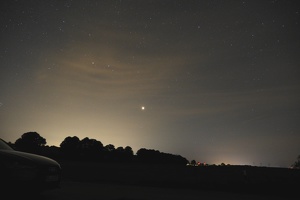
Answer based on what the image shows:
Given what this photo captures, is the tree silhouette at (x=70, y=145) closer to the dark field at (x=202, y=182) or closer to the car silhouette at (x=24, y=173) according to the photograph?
the dark field at (x=202, y=182)

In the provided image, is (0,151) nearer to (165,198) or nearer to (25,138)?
(165,198)

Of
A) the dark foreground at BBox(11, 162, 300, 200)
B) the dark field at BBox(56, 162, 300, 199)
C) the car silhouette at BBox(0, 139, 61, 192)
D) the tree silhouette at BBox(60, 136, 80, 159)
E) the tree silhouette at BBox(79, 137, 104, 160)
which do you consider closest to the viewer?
the car silhouette at BBox(0, 139, 61, 192)

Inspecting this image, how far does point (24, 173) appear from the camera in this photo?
5.32 metres

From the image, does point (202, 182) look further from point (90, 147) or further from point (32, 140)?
point (90, 147)

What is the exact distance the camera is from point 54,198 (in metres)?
6.32

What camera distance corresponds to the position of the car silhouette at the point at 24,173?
512 cm

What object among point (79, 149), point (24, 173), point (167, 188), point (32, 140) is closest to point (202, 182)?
point (167, 188)

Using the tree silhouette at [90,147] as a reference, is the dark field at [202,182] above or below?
below

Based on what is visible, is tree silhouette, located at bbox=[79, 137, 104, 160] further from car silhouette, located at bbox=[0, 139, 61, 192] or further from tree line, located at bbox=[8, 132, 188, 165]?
car silhouette, located at bbox=[0, 139, 61, 192]

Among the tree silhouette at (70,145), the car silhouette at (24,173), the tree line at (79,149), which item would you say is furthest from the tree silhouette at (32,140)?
the car silhouette at (24,173)

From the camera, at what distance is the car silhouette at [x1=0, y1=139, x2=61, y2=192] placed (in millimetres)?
5125

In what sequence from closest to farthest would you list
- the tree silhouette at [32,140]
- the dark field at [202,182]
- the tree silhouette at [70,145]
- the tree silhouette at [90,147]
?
the dark field at [202,182], the tree silhouette at [32,140], the tree silhouette at [90,147], the tree silhouette at [70,145]

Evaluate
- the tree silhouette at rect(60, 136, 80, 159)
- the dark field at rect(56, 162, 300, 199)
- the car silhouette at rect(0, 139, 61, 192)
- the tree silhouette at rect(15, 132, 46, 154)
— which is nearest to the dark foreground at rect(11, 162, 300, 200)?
the dark field at rect(56, 162, 300, 199)

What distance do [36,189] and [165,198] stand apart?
3418mm
